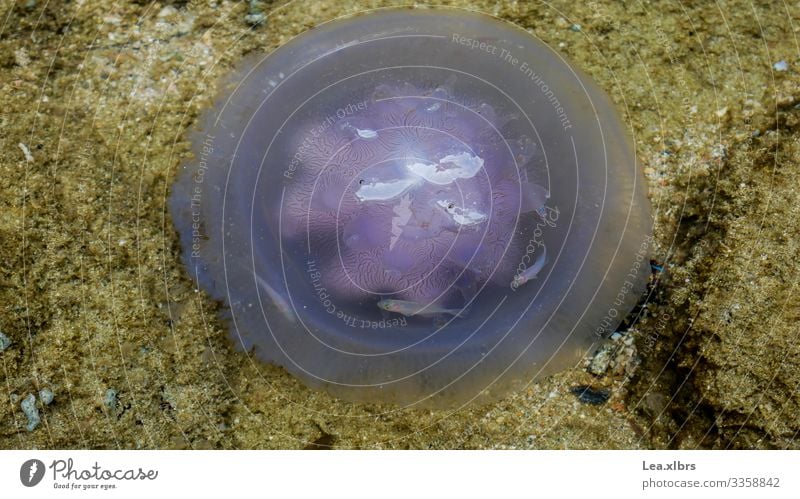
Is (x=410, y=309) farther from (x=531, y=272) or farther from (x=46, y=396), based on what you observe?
(x=46, y=396)

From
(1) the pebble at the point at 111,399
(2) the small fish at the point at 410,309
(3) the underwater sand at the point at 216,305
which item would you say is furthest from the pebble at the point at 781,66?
(1) the pebble at the point at 111,399

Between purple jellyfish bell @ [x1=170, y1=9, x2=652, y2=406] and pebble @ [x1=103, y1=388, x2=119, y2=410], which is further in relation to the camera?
purple jellyfish bell @ [x1=170, y1=9, x2=652, y2=406]

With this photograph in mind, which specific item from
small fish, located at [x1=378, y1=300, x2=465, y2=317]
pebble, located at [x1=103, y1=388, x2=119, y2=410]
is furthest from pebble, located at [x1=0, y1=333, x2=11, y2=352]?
small fish, located at [x1=378, y1=300, x2=465, y2=317]

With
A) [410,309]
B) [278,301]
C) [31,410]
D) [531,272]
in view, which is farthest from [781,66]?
[31,410]

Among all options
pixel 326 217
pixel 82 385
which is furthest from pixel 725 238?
pixel 82 385

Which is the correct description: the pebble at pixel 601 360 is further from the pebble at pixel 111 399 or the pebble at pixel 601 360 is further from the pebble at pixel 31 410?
the pebble at pixel 31 410

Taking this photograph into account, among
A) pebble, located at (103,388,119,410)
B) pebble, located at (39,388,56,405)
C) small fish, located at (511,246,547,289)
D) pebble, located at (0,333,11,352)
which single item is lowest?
pebble, located at (39,388,56,405)

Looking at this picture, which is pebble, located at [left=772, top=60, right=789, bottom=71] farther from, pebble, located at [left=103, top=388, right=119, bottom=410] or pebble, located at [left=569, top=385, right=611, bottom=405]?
pebble, located at [left=103, top=388, right=119, bottom=410]
